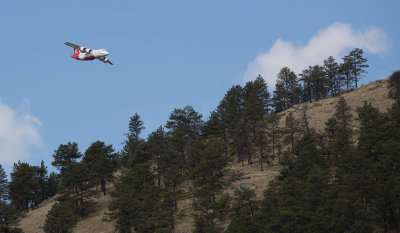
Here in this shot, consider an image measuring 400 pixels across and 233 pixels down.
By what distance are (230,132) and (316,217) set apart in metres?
43.6

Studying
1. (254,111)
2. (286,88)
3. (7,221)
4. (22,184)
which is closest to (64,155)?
(22,184)

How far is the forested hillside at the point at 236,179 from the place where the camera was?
48.9 meters

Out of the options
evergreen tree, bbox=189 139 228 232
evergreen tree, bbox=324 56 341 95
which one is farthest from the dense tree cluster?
evergreen tree, bbox=189 139 228 232

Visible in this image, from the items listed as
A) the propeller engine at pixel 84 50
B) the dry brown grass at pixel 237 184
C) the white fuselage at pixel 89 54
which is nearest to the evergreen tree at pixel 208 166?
the dry brown grass at pixel 237 184

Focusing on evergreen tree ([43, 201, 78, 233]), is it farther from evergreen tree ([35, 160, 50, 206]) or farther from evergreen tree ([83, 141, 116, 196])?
evergreen tree ([35, 160, 50, 206])

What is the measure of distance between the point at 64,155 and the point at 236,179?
38101 mm

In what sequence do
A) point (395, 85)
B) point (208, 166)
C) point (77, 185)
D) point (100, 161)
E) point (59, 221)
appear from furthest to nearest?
point (395, 85), point (100, 161), point (77, 185), point (208, 166), point (59, 221)

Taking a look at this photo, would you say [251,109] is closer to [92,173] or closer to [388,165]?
[92,173]

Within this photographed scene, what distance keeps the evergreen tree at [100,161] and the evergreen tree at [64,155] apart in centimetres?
749

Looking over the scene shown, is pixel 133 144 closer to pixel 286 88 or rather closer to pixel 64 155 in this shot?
pixel 64 155

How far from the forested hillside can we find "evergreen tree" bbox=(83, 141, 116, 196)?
0.20 metres

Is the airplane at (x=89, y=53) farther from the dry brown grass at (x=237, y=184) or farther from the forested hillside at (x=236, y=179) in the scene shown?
the dry brown grass at (x=237, y=184)

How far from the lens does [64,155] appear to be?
90.8 meters

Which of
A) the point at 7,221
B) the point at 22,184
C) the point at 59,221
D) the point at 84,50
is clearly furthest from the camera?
the point at 22,184
